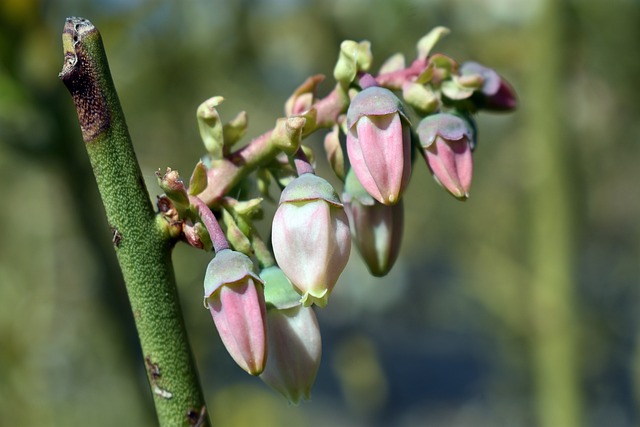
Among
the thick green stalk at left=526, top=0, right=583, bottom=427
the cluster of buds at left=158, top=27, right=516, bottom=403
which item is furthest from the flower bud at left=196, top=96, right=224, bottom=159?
the thick green stalk at left=526, top=0, right=583, bottom=427

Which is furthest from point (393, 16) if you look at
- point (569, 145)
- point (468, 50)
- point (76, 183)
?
point (76, 183)

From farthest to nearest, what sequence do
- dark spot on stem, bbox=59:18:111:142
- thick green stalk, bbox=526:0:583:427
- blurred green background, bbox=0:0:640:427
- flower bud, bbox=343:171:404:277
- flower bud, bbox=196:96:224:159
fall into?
thick green stalk, bbox=526:0:583:427
blurred green background, bbox=0:0:640:427
flower bud, bbox=343:171:404:277
flower bud, bbox=196:96:224:159
dark spot on stem, bbox=59:18:111:142

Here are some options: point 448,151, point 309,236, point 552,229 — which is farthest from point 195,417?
point 552,229

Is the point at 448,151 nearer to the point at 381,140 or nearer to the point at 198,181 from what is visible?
the point at 381,140

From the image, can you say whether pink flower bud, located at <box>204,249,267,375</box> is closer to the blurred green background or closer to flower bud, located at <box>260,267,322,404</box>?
flower bud, located at <box>260,267,322,404</box>

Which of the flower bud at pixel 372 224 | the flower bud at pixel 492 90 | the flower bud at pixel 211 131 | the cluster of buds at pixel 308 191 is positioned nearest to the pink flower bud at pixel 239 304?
the cluster of buds at pixel 308 191

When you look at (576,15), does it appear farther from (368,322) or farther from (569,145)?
(368,322)
